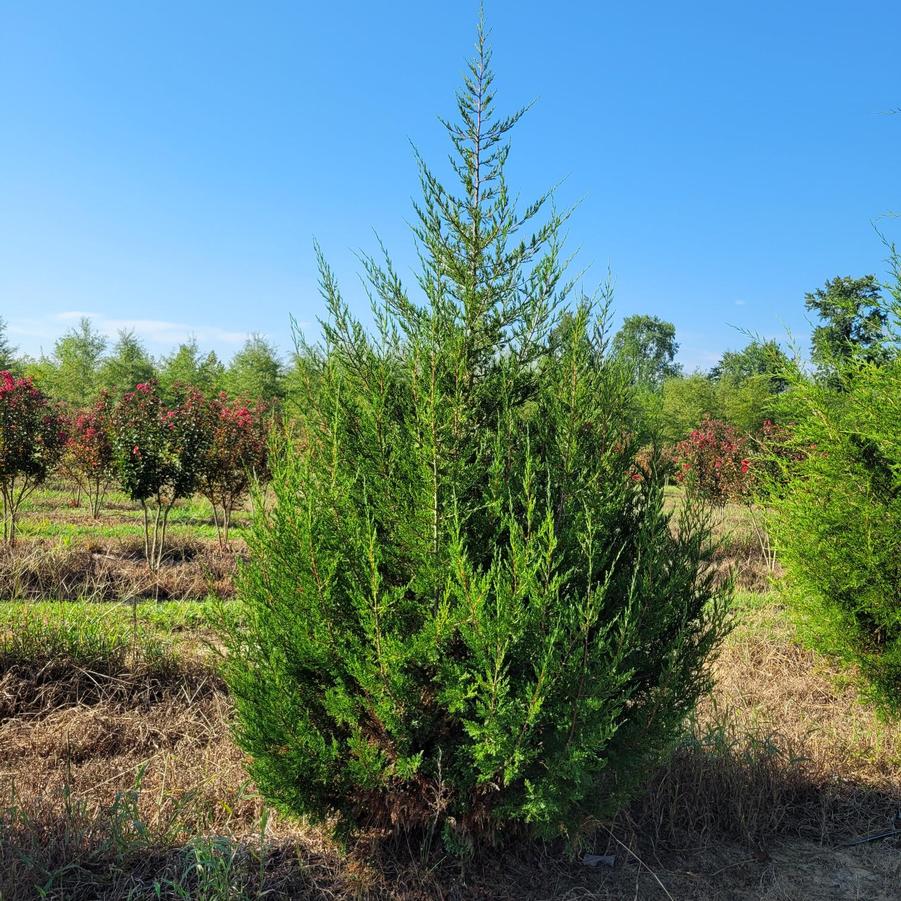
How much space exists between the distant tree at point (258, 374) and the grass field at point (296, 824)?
33.9m

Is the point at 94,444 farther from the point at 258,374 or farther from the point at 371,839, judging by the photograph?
the point at 258,374

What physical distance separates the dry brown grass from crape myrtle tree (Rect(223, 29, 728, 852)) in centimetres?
32

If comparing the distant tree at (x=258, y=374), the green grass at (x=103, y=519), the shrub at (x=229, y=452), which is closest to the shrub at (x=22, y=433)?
the green grass at (x=103, y=519)

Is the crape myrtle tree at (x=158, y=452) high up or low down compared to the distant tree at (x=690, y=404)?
down

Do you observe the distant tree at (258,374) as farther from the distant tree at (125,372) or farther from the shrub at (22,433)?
the shrub at (22,433)

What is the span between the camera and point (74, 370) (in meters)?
44.4

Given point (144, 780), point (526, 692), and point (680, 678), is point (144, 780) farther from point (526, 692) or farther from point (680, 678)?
point (680, 678)

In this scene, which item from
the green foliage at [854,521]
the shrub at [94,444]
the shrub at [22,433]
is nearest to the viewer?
the green foliage at [854,521]

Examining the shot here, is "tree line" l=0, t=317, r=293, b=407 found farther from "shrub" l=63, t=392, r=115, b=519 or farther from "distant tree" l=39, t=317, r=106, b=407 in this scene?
"shrub" l=63, t=392, r=115, b=519

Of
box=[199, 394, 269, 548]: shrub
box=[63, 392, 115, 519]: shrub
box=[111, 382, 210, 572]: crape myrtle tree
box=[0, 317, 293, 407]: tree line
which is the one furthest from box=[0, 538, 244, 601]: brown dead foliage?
box=[0, 317, 293, 407]: tree line

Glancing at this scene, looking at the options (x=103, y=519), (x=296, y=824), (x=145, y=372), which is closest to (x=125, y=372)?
(x=145, y=372)

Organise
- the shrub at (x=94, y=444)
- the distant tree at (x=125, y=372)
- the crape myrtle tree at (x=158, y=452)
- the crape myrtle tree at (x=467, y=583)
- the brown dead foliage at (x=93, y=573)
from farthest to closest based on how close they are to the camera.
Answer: the distant tree at (x=125, y=372) → the shrub at (x=94, y=444) → the crape myrtle tree at (x=158, y=452) → the brown dead foliage at (x=93, y=573) → the crape myrtle tree at (x=467, y=583)

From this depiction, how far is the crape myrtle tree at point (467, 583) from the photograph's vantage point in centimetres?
300

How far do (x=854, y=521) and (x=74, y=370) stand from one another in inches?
1867
